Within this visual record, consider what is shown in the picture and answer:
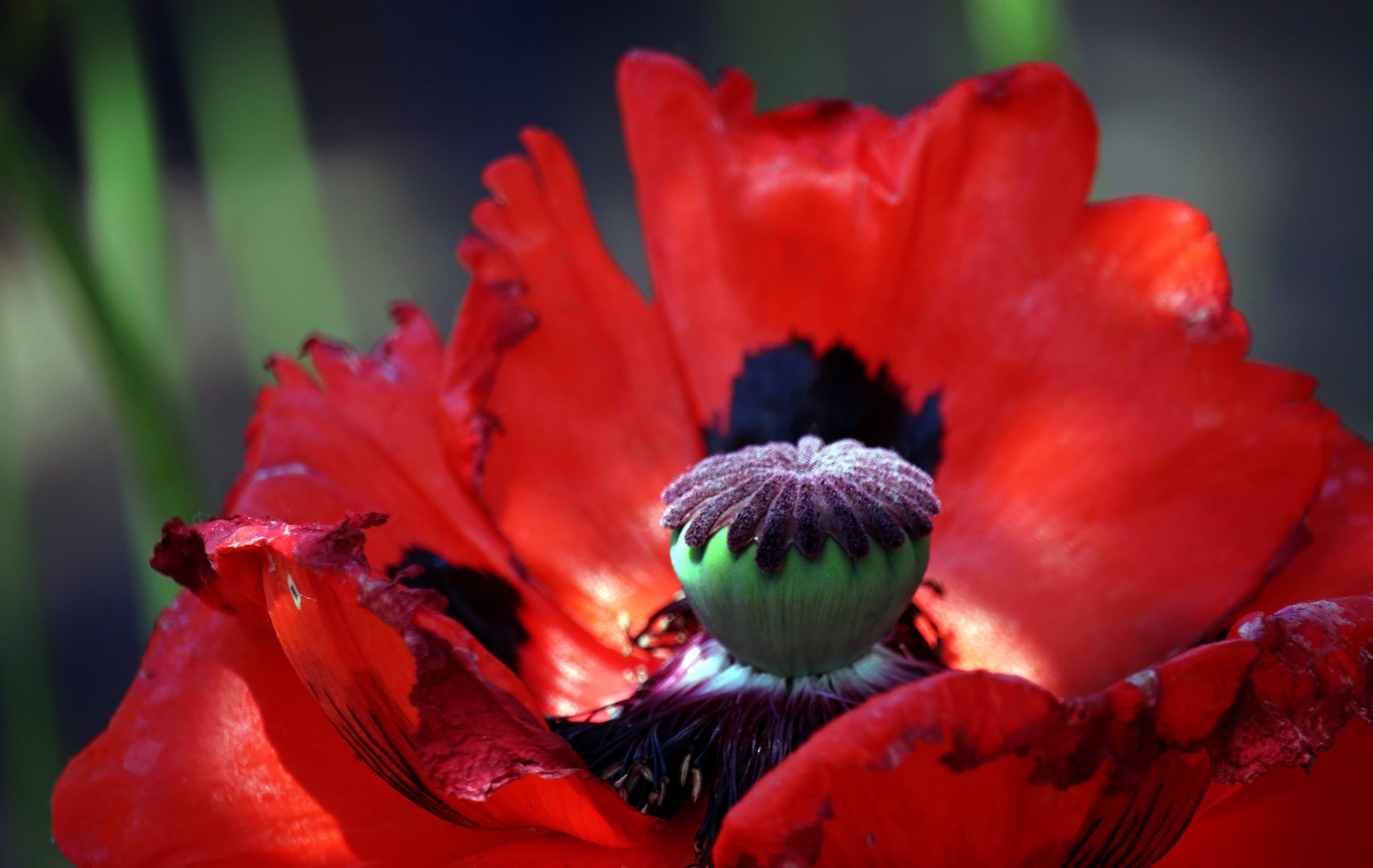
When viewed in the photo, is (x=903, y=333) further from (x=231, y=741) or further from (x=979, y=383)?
(x=231, y=741)

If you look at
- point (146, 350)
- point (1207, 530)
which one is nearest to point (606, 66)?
point (146, 350)

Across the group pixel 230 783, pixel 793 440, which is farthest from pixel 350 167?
pixel 230 783

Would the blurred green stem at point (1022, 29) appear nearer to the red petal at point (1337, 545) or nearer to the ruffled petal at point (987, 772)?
the red petal at point (1337, 545)

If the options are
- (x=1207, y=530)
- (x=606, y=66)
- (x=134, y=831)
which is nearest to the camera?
(x=134, y=831)

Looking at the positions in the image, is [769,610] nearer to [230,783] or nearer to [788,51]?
[230,783]

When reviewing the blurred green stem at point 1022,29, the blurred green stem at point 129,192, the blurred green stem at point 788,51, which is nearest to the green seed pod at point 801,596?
the blurred green stem at point 1022,29

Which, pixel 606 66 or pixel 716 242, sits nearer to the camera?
pixel 716 242

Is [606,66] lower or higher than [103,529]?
higher
